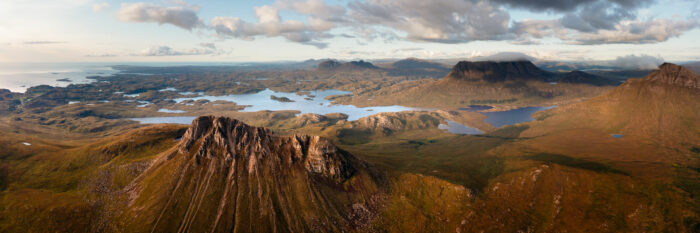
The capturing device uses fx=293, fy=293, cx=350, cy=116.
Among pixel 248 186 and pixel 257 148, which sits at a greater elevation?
pixel 257 148

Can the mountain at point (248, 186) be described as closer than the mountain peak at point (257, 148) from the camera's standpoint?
Yes

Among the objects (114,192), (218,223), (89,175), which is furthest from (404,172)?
(89,175)

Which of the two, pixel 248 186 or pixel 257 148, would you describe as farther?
pixel 257 148

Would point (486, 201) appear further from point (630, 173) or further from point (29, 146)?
point (29, 146)

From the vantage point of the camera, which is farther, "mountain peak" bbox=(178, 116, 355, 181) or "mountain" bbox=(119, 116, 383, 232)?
"mountain peak" bbox=(178, 116, 355, 181)
